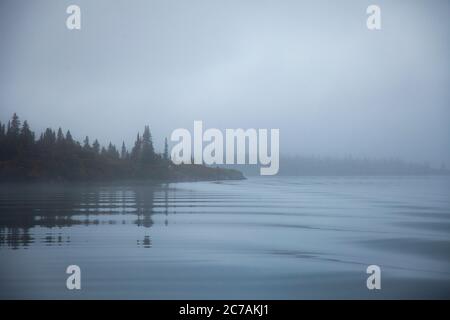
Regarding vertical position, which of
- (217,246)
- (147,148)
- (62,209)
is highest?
(147,148)

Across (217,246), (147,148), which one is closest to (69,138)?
(147,148)

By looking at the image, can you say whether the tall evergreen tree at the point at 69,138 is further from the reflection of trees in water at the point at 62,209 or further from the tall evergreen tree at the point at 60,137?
the reflection of trees in water at the point at 62,209

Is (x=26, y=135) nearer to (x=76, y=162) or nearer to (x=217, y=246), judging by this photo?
(x=76, y=162)

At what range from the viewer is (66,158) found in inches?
460

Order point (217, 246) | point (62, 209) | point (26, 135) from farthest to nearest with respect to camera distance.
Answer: point (62, 209) → point (26, 135) → point (217, 246)

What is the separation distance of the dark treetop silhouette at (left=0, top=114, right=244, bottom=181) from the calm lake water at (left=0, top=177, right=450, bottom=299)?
1.98 ft

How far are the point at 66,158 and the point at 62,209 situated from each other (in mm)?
1558

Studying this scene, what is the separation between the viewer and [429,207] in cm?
1341

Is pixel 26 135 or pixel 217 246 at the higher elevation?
pixel 26 135

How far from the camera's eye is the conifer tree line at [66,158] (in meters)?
10.8

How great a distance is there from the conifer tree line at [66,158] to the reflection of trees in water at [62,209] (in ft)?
2.26

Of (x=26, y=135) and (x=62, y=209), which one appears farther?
(x=62, y=209)
